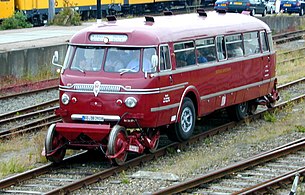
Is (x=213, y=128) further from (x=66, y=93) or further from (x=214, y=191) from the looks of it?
(x=214, y=191)

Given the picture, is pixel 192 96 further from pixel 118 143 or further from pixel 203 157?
pixel 118 143

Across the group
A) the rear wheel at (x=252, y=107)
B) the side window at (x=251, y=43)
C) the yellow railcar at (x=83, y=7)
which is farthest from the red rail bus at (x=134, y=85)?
the yellow railcar at (x=83, y=7)

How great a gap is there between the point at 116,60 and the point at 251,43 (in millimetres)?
4593

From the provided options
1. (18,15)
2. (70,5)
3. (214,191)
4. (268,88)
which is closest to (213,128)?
(268,88)

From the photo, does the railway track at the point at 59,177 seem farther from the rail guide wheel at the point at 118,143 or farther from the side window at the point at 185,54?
the side window at the point at 185,54

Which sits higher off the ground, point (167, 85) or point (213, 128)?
point (167, 85)

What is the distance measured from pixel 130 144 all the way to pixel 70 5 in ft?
96.2

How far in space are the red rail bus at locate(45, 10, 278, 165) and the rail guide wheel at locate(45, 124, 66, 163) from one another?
0.02 m

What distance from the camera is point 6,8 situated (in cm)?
3894

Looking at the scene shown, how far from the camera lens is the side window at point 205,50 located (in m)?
15.0

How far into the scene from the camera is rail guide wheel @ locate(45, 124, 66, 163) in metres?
12.9

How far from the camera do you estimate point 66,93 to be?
44.2ft

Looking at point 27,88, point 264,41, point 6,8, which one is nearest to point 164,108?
point 264,41

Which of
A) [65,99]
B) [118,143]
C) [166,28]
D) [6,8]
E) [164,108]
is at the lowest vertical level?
[6,8]
